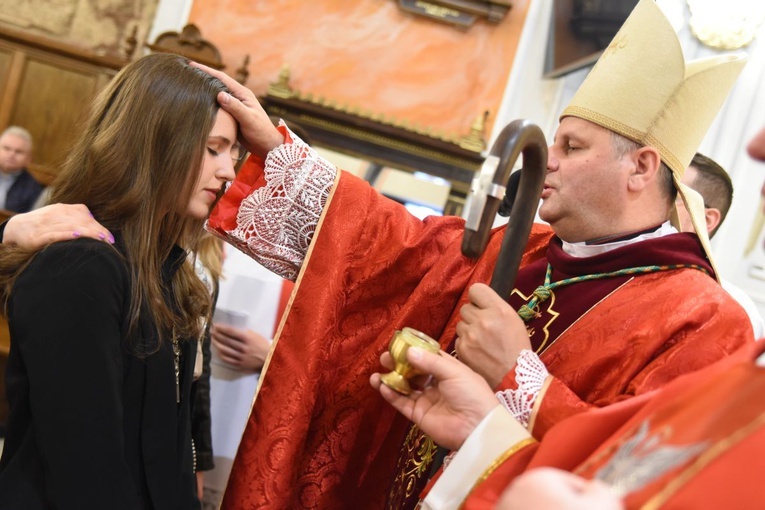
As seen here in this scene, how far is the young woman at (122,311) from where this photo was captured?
1.49 meters

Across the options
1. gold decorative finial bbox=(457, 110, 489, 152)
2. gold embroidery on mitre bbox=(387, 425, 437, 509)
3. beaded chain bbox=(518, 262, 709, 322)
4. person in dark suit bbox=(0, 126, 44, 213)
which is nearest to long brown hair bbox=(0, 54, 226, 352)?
gold embroidery on mitre bbox=(387, 425, 437, 509)

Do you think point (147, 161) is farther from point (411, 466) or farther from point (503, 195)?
point (411, 466)

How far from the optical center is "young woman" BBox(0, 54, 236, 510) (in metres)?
1.49

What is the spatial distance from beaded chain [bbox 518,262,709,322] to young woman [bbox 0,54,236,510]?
822mm

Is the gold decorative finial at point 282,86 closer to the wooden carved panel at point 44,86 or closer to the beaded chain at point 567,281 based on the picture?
the wooden carved panel at point 44,86

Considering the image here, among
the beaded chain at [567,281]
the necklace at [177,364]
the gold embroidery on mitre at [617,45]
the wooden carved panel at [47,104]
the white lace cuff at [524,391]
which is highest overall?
the gold embroidery on mitre at [617,45]

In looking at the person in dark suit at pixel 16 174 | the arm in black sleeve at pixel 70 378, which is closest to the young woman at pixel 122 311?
the arm in black sleeve at pixel 70 378

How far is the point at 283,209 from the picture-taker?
2.06 metres

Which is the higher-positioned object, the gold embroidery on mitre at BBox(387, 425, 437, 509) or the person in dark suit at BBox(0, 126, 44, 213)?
the gold embroidery on mitre at BBox(387, 425, 437, 509)

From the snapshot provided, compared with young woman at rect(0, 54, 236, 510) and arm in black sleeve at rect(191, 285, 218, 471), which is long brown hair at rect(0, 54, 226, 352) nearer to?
young woman at rect(0, 54, 236, 510)

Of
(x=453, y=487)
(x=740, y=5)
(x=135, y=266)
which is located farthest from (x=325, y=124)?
(x=453, y=487)

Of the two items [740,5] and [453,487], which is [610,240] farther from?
[740,5]

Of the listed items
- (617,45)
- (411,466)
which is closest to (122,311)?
(411,466)

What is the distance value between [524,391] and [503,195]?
0.40 m
